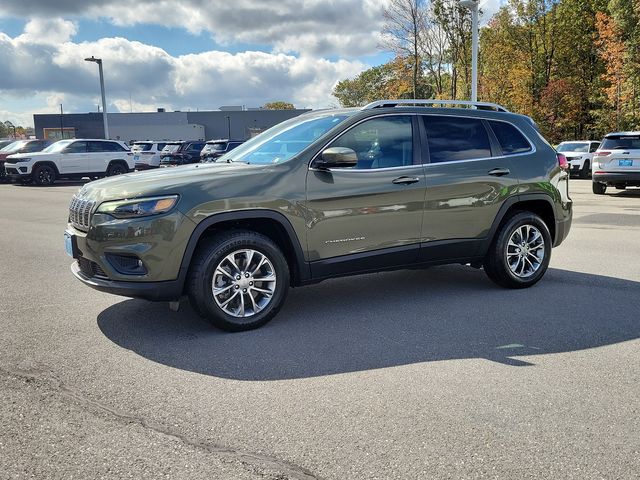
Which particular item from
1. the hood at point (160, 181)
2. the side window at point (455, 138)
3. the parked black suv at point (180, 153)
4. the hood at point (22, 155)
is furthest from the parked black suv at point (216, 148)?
the hood at point (160, 181)

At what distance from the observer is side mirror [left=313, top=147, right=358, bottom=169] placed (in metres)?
4.66

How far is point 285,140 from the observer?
5406mm

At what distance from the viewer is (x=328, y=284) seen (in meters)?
6.37

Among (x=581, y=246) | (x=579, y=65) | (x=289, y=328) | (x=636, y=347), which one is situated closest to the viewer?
(x=636, y=347)

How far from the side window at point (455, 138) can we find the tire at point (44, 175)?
2067 cm

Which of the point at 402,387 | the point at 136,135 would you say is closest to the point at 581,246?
the point at 402,387

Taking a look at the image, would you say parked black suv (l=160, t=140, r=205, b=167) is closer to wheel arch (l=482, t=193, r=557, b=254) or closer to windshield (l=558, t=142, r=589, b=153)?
windshield (l=558, t=142, r=589, b=153)

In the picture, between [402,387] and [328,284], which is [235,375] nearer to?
[402,387]

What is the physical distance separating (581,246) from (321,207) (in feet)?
17.4

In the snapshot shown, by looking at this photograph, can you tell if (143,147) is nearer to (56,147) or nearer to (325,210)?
(56,147)

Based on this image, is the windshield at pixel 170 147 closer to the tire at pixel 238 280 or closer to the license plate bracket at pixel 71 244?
the license plate bracket at pixel 71 244

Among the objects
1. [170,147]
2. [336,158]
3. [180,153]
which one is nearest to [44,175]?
[180,153]

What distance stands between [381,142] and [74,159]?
67.1ft

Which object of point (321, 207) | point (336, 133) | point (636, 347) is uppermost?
point (336, 133)
